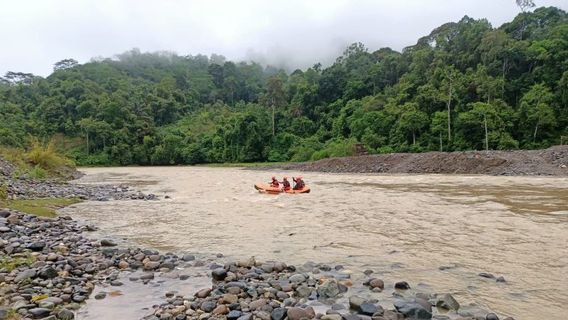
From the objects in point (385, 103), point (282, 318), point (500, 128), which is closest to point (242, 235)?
point (282, 318)

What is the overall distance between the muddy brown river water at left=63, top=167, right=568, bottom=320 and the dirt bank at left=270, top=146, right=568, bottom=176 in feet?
44.0

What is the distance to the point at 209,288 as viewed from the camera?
6.78 metres

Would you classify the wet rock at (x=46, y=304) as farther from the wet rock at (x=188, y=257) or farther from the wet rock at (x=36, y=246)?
the wet rock at (x=36, y=246)

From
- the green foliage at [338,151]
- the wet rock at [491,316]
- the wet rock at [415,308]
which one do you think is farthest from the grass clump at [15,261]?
the green foliage at [338,151]

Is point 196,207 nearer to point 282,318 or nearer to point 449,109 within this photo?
point 282,318

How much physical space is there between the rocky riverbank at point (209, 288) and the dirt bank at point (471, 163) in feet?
98.7

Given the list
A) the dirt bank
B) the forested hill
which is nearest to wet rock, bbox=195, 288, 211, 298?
the dirt bank

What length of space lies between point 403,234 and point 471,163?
28.2 meters

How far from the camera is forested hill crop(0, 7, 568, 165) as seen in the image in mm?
53312

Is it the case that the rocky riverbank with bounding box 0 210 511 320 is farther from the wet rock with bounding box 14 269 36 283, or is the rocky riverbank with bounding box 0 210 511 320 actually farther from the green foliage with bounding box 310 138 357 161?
the green foliage with bounding box 310 138 357 161

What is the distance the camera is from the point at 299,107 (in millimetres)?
82062

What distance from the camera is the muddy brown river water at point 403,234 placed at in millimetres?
6965

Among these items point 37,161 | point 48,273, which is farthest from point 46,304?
point 37,161

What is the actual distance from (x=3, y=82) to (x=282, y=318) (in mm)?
145915
